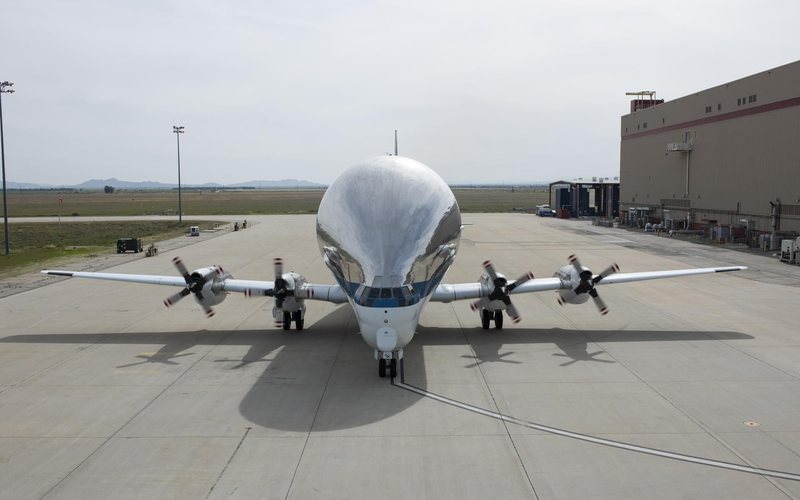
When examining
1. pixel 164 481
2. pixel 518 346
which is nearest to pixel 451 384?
pixel 518 346

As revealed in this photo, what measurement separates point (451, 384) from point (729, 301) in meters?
17.4

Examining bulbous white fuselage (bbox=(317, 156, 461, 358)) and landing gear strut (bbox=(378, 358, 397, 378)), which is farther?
landing gear strut (bbox=(378, 358, 397, 378))

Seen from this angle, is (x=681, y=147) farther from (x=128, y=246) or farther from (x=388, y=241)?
(x=388, y=241)

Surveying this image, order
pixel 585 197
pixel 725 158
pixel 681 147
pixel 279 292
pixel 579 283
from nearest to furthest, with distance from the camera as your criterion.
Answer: pixel 279 292 < pixel 579 283 < pixel 725 158 < pixel 681 147 < pixel 585 197

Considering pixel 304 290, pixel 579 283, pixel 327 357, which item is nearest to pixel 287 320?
pixel 304 290

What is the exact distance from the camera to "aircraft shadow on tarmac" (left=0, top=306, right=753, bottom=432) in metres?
14.1

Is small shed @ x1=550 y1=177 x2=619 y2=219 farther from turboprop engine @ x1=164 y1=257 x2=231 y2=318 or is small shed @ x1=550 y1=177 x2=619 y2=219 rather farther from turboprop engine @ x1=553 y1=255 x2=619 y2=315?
turboprop engine @ x1=164 y1=257 x2=231 y2=318

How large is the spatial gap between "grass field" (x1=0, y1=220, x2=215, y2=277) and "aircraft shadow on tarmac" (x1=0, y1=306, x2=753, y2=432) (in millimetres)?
24082

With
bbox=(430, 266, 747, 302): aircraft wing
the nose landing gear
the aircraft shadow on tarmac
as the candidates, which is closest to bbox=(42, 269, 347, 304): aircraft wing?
the aircraft shadow on tarmac

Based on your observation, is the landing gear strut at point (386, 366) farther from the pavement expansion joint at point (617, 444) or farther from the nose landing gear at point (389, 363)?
the pavement expansion joint at point (617, 444)

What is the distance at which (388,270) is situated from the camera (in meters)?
15.7

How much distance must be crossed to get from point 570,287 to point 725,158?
143 ft

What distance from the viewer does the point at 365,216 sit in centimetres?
1697

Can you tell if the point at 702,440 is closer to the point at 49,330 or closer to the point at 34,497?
the point at 34,497
